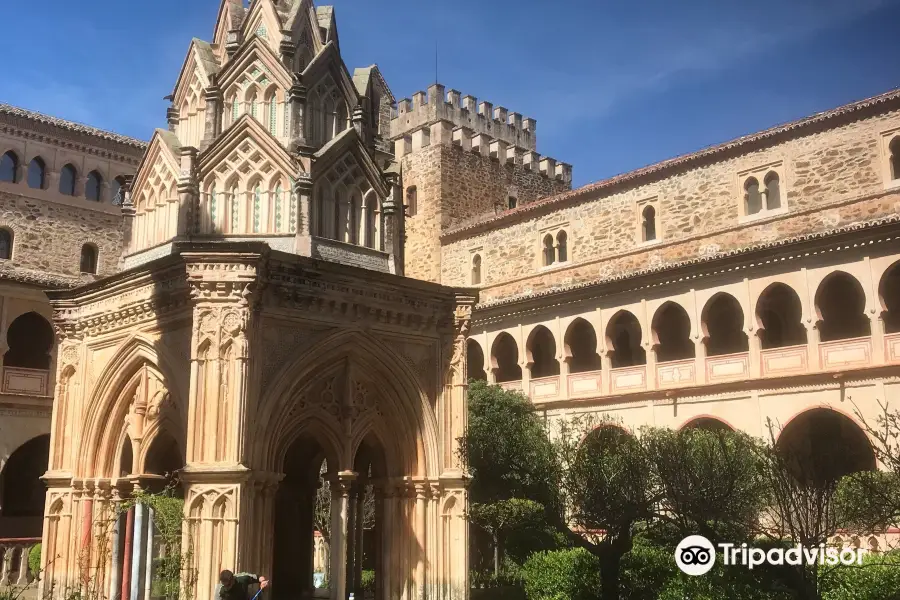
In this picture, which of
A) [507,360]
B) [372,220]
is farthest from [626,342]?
[372,220]

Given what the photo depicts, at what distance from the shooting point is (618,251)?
1336 inches

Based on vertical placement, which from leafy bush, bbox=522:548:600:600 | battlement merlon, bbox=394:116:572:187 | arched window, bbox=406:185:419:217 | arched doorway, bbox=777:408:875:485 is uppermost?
battlement merlon, bbox=394:116:572:187

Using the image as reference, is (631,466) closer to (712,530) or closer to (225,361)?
(712,530)

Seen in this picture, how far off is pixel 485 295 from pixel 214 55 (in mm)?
22549

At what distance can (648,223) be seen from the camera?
3359 cm

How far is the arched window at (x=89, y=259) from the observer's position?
31.3 meters

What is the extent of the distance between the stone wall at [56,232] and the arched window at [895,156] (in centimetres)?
2386

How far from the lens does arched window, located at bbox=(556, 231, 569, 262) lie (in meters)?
35.9

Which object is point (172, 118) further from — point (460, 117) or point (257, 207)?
point (460, 117)

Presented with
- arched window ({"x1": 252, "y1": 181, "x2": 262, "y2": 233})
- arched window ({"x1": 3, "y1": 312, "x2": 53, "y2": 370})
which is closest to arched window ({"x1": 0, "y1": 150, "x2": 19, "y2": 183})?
arched window ({"x1": 3, "y1": 312, "x2": 53, "y2": 370})

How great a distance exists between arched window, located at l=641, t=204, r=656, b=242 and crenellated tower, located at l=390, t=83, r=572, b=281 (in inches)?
371

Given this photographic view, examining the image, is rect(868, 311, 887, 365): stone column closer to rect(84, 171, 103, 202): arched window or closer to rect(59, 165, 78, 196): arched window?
rect(84, 171, 103, 202): arched window

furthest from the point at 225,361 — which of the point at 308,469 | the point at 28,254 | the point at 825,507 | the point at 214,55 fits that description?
the point at 28,254

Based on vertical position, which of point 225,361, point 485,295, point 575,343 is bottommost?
point 225,361
